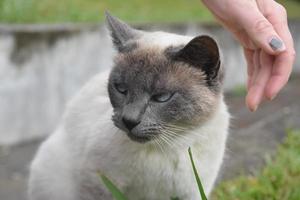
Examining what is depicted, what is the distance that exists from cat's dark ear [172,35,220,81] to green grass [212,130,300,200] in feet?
4.17

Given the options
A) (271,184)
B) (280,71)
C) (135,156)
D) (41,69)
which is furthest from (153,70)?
(41,69)

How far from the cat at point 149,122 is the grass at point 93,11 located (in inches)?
107

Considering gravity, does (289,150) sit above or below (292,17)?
above

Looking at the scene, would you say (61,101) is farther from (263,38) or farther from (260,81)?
(263,38)

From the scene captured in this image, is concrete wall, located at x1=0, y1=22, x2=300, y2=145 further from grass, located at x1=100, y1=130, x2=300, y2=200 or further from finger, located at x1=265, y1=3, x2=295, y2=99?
finger, located at x1=265, y1=3, x2=295, y2=99

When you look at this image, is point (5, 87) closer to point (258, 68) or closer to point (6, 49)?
point (6, 49)

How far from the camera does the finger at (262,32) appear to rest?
2383 millimetres

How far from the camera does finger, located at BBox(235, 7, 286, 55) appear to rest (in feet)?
7.82

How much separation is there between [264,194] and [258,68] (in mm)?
1328

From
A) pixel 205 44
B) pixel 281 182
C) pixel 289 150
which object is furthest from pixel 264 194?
pixel 205 44

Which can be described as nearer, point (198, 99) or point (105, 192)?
point (198, 99)

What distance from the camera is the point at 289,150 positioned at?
4695 mm

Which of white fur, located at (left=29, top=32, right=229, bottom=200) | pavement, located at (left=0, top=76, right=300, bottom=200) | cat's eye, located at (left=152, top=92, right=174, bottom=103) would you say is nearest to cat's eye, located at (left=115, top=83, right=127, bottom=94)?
cat's eye, located at (left=152, top=92, right=174, bottom=103)

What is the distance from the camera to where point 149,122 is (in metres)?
2.62
